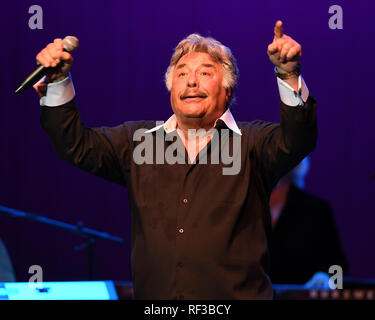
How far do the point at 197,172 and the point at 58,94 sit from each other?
0.47 metres

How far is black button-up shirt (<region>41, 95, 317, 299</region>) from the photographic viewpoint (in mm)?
1770

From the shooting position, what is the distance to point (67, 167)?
422 cm

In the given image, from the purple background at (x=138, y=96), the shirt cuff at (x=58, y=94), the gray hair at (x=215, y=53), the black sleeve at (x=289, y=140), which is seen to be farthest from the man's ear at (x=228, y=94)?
the purple background at (x=138, y=96)

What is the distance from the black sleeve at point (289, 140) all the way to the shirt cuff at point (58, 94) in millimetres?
596

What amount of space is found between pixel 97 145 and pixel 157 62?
228cm

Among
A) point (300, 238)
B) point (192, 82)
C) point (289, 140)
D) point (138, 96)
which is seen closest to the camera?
point (289, 140)

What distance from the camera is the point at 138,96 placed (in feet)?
13.7

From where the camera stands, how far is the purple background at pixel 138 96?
4.04 m

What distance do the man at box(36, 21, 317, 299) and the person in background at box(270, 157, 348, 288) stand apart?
1.51m
